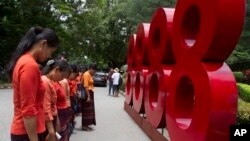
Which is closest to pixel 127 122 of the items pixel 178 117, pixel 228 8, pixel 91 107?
pixel 91 107

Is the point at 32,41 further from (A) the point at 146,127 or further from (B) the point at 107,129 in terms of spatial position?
(B) the point at 107,129

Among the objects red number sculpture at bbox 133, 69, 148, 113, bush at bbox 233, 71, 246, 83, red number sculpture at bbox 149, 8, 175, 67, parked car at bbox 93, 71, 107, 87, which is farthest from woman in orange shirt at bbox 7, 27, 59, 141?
parked car at bbox 93, 71, 107, 87

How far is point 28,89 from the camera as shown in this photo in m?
3.67

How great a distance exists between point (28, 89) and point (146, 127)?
25.9ft

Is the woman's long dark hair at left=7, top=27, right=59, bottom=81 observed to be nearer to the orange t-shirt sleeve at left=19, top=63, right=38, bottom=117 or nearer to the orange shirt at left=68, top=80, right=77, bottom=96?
the orange t-shirt sleeve at left=19, top=63, right=38, bottom=117

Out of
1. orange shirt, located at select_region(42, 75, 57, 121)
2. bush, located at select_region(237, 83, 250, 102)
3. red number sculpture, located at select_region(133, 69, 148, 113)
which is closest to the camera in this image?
orange shirt, located at select_region(42, 75, 57, 121)

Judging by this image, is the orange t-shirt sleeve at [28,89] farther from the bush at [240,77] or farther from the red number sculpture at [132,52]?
the bush at [240,77]

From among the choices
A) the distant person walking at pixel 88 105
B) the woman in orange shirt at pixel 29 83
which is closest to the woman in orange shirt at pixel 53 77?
the woman in orange shirt at pixel 29 83

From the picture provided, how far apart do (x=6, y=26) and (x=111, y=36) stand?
17609 mm

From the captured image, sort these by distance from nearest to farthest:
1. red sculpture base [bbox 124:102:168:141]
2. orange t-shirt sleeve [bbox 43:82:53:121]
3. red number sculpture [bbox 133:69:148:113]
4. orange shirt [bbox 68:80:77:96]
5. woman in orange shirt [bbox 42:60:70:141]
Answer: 1. orange t-shirt sleeve [bbox 43:82:53:121]
2. woman in orange shirt [bbox 42:60:70:141]
3. red sculpture base [bbox 124:102:168:141]
4. orange shirt [bbox 68:80:77:96]
5. red number sculpture [bbox 133:69:148:113]

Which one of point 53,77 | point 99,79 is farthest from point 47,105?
point 99,79

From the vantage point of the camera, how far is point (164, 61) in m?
10.1

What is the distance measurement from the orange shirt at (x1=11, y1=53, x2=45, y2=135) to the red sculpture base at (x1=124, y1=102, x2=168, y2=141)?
5643 mm

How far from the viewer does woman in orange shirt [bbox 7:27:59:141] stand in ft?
12.1
